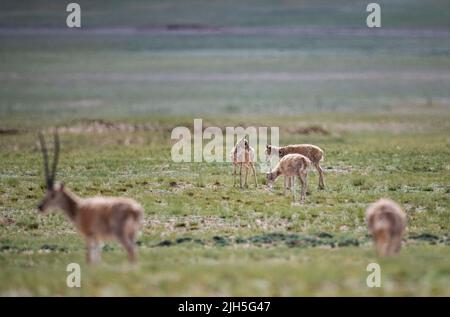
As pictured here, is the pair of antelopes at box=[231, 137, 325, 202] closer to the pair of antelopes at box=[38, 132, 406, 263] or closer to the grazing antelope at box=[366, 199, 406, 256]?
the grazing antelope at box=[366, 199, 406, 256]

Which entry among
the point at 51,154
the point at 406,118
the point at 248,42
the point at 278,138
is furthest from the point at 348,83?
the point at 51,154

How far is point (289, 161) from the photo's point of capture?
2419 centimetres

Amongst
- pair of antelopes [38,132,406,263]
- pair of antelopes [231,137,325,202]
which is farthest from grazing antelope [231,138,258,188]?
pair of antelopes [38,132,406,263]

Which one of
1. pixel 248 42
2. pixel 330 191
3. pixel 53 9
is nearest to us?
pixel 330 191

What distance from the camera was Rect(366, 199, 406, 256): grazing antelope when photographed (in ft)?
48.8

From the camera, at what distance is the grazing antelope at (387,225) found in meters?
14.9

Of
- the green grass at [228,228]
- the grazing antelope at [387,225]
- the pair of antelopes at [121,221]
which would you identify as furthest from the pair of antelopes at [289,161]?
the pair of antelopes at [121,221]

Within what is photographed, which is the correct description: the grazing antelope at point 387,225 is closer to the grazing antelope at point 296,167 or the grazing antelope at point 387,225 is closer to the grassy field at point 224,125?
the grassy field at point 224,125

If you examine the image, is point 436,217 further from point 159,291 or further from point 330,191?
point 159,291

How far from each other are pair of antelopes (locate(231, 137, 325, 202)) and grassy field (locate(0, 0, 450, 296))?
49 centimetres

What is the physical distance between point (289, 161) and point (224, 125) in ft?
90.7

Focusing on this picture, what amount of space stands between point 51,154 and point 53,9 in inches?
3985

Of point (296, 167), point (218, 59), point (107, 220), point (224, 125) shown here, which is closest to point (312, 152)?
point (296, 167)

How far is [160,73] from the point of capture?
10238cm
